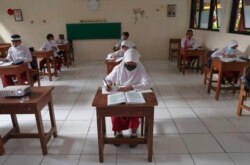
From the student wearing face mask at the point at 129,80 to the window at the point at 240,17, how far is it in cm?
306

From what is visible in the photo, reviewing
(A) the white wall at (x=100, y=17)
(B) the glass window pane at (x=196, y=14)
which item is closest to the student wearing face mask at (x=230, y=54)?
(B) the glass window pane at (x=196, y=14)

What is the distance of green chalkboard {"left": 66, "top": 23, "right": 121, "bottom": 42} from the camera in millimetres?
7641

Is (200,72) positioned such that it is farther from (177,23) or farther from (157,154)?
(157,154)

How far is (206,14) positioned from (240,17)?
1.86 m

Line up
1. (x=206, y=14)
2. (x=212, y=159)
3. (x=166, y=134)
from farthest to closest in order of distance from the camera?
1. (x=206, y=14)
2. (x=166, y=134)
3. (x=212, y=159)

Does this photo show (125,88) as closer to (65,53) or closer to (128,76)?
(128,76)

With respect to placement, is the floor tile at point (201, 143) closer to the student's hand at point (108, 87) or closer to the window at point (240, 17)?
the student's hand at point (108, 87)

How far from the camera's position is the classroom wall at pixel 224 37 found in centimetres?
425

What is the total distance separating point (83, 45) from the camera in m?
7.93

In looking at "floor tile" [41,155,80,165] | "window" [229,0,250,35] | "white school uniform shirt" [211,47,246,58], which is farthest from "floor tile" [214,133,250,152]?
"window" [229,0,250,35]

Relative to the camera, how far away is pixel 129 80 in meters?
2.55

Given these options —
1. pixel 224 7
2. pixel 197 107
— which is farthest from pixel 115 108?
pixel 224 7

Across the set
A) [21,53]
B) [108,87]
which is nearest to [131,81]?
[108,87]

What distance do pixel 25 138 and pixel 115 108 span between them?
1479 mm
